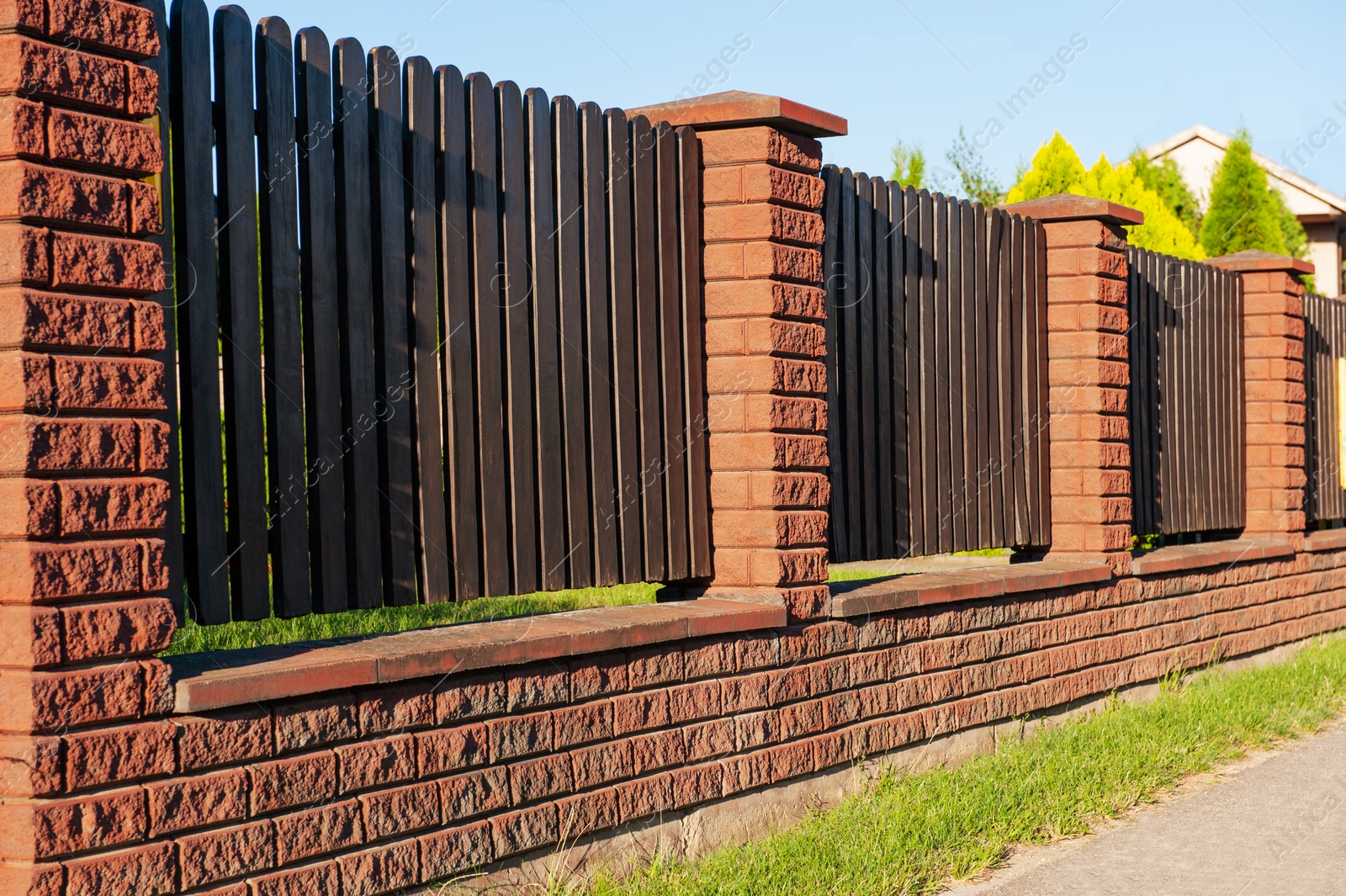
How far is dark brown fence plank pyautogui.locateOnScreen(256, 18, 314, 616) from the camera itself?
12.9 ft

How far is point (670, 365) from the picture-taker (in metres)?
5.30

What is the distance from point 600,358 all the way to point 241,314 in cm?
153

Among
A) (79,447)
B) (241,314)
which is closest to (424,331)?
(241,314)

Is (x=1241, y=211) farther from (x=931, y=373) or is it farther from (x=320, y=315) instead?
(x=320, y=315)

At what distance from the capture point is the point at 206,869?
338cm

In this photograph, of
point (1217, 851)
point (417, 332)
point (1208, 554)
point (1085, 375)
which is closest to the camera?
point (417, 332)

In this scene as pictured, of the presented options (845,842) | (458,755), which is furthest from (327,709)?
(845,842)

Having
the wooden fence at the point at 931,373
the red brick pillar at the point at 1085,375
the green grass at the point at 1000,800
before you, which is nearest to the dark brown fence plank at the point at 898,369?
the wooden fence at the point at 931,373

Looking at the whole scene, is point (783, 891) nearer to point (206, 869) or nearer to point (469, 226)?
point (206, 869)

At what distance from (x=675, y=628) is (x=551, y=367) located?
1.03 m

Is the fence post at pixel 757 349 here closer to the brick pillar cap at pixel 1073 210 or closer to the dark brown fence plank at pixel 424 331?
the dark brown fence plank at pixel 424 331

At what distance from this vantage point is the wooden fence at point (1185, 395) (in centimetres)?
881

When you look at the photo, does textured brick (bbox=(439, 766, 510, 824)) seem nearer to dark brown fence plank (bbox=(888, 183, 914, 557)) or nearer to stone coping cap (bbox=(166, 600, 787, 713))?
stone coping cap (bbox=(166, 600, 787, 713))

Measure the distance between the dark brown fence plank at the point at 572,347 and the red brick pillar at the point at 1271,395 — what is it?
275 inches
